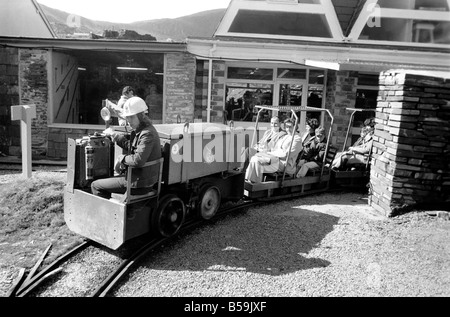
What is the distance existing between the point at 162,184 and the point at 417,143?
13.6ft

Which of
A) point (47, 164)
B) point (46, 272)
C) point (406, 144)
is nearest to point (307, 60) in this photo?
point (406, 144)

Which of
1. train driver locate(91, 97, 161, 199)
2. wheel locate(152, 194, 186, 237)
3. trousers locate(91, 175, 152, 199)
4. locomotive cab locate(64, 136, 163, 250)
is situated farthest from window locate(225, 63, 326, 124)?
trousers locate(91, 175, 152, 199)

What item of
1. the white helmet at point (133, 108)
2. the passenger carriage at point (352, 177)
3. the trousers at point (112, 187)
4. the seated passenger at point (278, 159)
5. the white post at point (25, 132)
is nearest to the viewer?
the white helmet at point (133, 108)

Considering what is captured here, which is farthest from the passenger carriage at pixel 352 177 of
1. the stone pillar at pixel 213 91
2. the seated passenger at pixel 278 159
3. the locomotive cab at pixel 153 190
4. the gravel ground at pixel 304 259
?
the stone pillar at pixel 213 91

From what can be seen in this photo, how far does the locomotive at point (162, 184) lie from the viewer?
5246mm

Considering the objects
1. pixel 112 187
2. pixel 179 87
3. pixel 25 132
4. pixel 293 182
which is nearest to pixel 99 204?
pixel 112 187

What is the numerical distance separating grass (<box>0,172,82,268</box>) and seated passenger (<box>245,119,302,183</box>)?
355cm

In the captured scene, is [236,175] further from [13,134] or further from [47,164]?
[13,134]

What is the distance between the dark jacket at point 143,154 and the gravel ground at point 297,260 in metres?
1.07

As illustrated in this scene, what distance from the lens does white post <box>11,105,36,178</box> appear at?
874 cm

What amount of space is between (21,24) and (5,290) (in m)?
12.7

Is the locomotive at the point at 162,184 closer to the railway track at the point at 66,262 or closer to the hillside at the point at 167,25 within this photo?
the railway track at the point at 66,262

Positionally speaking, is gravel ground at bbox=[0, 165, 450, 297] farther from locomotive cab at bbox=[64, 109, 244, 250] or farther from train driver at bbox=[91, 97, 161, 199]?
train driver at bbox=[91, 97, 161, 199]
